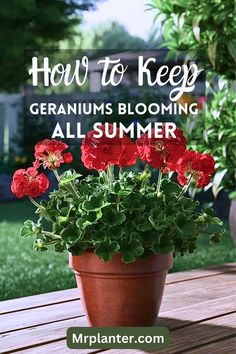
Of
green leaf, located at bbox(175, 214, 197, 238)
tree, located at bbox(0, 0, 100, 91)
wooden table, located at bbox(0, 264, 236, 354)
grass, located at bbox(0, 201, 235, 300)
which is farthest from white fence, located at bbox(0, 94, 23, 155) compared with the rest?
green leaf, located at bbox(175, 214, 197, 238)

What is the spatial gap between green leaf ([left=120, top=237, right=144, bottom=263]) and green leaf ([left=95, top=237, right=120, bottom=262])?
0.07ft

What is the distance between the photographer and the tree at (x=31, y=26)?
18.2ft

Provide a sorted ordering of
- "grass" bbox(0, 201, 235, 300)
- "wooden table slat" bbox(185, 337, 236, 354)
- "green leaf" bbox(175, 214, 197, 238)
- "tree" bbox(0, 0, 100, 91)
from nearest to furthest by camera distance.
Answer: "wooden table slat" bbox(185, 337, 236, 354) → "green leaf" bbox(175, 214, 197, 238) → "grass" bbox(0, 201, 235, 300) → "tree" bbox(0, 0, 100, 91)

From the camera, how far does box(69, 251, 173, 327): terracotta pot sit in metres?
1.55

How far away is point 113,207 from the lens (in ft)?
5.10

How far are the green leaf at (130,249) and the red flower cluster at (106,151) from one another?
18cm

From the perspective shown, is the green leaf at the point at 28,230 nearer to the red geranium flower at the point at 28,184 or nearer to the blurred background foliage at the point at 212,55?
the red geranium flower at the point at 28,184

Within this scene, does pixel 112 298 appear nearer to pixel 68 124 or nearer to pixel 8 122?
pixel 68 124

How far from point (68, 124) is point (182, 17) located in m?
1.23

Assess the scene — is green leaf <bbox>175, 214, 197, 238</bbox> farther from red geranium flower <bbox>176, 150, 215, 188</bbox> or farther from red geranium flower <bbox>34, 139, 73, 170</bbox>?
red geranium flower <bbox>34, 139, 73, 170</bbox>

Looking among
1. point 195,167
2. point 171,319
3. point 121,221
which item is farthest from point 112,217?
point 171,319

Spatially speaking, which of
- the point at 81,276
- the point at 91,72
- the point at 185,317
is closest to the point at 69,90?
the point at 91,72

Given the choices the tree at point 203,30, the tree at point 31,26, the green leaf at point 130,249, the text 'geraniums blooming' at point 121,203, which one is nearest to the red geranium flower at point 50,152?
the text 'geraniums blooming' at point 121,203

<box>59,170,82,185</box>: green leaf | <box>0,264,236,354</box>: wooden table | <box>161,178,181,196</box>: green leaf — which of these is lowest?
<box>0,264,236,354</box>: wooden table
